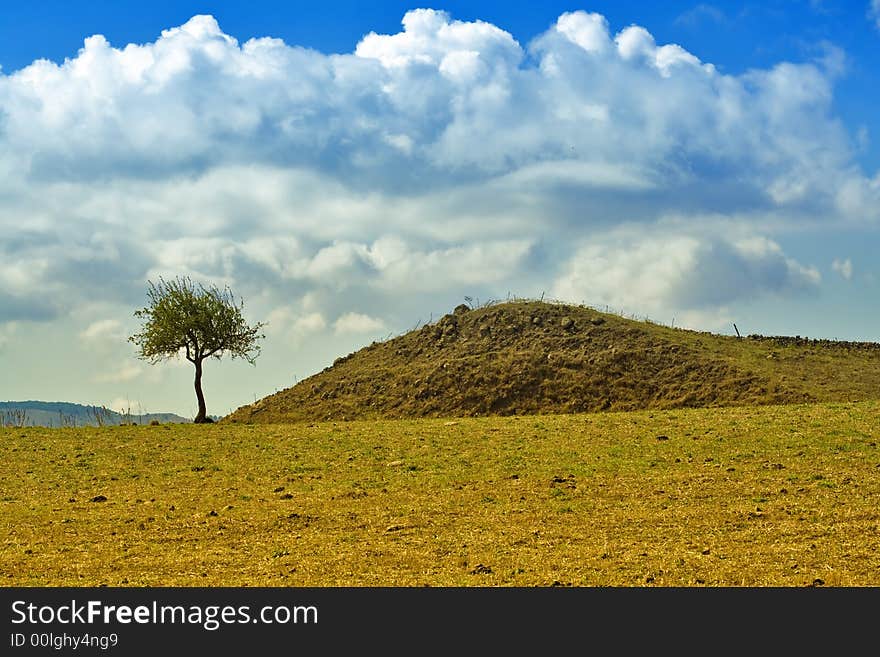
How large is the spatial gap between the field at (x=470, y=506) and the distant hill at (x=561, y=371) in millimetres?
10534

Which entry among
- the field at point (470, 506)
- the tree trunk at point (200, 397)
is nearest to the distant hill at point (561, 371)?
the tree trunk at point (200, 397)

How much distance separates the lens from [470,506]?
66.4ft

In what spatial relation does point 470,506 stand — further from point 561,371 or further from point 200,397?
point 200,397

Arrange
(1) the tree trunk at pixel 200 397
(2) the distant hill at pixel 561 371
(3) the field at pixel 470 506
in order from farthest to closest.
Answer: (1) the tree trunk at pixel 200 397 < (2) the distant hill at pixel 561 371 < (3) the field at pixel 470 506

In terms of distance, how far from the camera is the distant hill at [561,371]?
4434 cm

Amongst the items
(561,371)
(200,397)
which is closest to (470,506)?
(561,371)

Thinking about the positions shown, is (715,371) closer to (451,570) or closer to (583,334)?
(583,334)

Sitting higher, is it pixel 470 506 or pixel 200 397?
pixel 200 397

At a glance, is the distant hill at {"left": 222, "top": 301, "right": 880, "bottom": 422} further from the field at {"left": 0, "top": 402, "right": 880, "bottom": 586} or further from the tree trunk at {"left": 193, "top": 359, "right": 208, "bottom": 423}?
the field at {"left": 0, "top": 402, "right": 880, "bottom": 586}

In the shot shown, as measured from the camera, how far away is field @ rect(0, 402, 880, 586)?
1462cm

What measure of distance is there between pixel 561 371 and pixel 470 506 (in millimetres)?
27590

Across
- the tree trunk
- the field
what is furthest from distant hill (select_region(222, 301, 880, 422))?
the field

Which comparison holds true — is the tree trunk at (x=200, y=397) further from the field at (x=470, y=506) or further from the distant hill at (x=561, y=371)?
the field at (x=470, y=506)

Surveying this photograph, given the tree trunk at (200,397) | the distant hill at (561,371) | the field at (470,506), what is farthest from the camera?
the tree trunk at (200,397)
